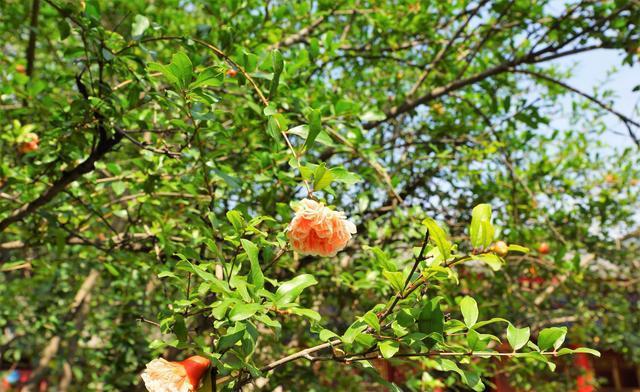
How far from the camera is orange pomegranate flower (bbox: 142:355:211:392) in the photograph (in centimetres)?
95

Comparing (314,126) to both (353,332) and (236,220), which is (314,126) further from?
(353,332)

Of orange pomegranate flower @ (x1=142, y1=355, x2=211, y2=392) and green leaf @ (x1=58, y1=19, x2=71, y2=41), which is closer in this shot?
orange pomegranate flower @ (x1=142, y1=355, x2=211, y2=392)

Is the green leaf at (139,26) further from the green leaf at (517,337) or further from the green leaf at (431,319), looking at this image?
the green leaf at (517,337)

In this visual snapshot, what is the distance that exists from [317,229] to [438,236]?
233 mm

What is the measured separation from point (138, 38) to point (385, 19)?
1492mm

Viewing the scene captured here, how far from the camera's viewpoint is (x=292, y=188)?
2.20 metres

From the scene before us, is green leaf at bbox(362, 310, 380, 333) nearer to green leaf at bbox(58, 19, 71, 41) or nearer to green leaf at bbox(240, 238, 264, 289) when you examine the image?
green leaf at bbox(240, 238, 264, 289)

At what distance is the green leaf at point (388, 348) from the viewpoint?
89 centimetres

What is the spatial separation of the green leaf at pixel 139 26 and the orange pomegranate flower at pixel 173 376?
988 mm

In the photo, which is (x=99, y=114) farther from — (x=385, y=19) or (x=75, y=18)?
(x=385, y=19)

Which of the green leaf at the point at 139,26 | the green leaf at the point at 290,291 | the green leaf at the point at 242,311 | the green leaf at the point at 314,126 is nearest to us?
the green leaf at the point at 242,311

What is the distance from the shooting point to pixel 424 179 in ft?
10.0

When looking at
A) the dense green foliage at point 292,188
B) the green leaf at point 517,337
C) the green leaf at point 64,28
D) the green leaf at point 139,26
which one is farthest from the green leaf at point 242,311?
the green leaf at point 64,28

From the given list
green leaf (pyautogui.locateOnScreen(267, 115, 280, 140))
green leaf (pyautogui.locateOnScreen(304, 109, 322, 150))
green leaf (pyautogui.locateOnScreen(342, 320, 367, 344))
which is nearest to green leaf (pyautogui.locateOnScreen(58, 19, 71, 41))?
green leaf (pyautogui.locateOnScreen(267, 115, 280, 140))
